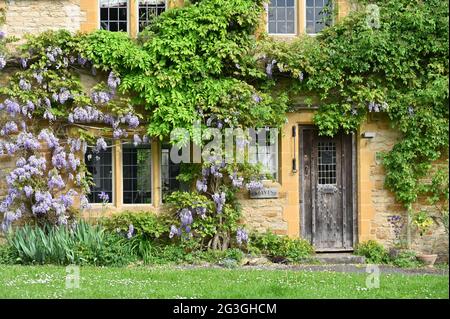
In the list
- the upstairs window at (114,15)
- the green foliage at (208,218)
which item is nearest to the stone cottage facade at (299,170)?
the upstairs window at (114,15)

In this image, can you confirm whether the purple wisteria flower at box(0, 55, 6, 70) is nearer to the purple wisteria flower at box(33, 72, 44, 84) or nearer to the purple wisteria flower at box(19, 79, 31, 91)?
the purple wisteria flower at box(19, 79, 31, 91)

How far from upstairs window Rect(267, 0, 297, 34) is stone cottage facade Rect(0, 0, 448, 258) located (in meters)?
Result: 0.02

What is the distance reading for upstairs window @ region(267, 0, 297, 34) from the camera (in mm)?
12562

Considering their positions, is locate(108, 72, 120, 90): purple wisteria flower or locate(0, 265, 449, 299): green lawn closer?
locate(0, 265, 449, 299): green lawn

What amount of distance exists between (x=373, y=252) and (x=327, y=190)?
1.38 meters

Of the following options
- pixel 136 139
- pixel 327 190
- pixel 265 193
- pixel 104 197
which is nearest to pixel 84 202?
pixel 104 197

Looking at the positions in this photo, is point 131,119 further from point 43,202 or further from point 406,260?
point 406,260

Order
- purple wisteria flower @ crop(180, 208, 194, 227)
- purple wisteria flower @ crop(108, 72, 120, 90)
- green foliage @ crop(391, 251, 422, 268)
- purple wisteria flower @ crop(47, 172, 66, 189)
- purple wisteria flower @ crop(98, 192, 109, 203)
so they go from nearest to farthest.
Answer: green foliage @ crop(391, 251, 422, 268) → purple wisteria flower @ crop(47, 172, 66, 189) → purple wisteria flower @ crop(180, 208, 194, 227) → purple wisteria flower @ crop(108, 72, 120, 90) → purple wisteria flower @ crop(98, 192, 109, 203)

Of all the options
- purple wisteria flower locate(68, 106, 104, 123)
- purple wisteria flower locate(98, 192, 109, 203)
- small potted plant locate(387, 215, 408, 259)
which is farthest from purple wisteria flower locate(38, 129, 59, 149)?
small potted plant locate(387, 215, 408, 259)

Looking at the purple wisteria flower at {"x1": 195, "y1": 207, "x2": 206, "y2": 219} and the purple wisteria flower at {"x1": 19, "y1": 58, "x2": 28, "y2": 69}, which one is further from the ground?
the purple wisteria flower at {"x1": 19, "y1": 58, "x2": 28, "y2": 69}

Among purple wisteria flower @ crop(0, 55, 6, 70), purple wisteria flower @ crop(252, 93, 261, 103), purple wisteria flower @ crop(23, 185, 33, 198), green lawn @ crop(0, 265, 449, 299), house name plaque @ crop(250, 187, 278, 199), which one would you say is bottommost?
green lawn @ crop(0, 265, 449, 299)

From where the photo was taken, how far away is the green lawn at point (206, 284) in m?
8.25

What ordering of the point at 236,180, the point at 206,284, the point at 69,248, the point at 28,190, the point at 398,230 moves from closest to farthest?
the point at 206,284 → the point at 69,248 → the point at 28,190 → the point at 236,180 → the point at 398,230

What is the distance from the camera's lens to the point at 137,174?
12.4 m
